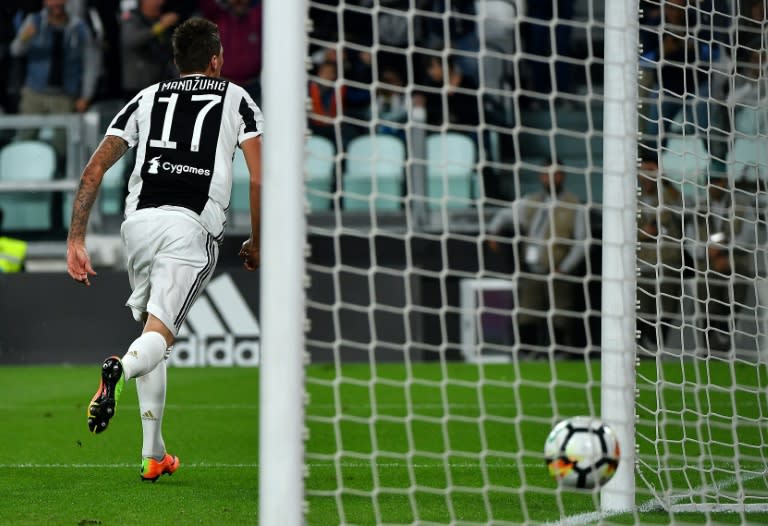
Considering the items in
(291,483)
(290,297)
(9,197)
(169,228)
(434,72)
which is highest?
(434,72)

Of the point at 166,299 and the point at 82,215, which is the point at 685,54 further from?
the point at 82,215

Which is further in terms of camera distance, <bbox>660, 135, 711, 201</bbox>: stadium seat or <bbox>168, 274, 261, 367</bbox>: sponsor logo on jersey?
<bbox>168, 274, 261, 367</bbox>: sponsor logo on jersey

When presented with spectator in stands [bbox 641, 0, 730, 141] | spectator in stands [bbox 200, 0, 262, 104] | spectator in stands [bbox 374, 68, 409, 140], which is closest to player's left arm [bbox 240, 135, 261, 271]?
spectator in stands [bbox 641, 0, 730, 141]

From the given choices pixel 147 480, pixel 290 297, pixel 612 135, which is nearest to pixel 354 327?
pixel 147 480

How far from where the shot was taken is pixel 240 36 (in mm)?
12852

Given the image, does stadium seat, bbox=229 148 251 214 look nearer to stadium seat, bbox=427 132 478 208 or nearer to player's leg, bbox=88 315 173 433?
stadium seat, bbox=427 132 478 208

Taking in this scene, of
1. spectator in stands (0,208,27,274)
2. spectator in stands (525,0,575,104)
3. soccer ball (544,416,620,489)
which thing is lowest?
soccer ball (544,416,620,489)

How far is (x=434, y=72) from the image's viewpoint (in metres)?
11.8

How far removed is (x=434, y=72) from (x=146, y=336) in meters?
7.47

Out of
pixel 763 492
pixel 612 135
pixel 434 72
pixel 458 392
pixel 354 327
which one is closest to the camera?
pixel 612 135

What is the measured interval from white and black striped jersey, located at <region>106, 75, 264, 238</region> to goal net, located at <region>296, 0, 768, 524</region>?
0.44 metres

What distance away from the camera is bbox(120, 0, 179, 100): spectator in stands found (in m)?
13.1

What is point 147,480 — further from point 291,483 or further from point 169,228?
point 291,483

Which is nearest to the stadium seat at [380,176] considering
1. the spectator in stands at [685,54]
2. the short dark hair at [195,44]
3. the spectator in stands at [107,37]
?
the spectator in stands at [107,37]
